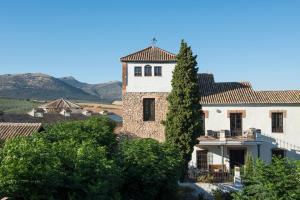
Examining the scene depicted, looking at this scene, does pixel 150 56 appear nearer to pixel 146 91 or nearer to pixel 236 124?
pixel 146 91

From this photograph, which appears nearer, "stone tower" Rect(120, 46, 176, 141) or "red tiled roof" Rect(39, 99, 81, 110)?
"stone tower" Rect(120, 46, 176, 141)

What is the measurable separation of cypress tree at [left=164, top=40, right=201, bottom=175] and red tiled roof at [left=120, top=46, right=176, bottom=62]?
3.28m

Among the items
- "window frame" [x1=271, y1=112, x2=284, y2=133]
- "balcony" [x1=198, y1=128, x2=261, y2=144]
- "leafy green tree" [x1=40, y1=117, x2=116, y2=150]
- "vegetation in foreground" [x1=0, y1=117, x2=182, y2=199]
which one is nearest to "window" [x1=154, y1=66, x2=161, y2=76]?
"balcony" [x1=198, y1=128, x2=261, y2=144]

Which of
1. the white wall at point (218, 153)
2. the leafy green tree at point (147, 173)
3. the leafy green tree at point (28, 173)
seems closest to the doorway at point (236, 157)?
the white wall at point (218, 153)

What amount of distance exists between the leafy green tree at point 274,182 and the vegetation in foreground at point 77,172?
4533 mm

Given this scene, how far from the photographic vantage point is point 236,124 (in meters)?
33.0

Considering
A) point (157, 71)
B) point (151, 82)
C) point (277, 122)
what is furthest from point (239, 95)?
point (151, 82)

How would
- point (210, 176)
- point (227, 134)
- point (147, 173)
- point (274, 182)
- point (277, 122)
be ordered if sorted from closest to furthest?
point (274, 182), point (147, 173), point (210, 176), point (227, 134), point (277, 122)

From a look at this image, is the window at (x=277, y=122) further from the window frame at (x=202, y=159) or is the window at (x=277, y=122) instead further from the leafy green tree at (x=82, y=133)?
the leafy green tree at (x=82, y=133)

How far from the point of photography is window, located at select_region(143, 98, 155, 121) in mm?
34156

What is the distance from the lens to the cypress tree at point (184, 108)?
2947 cm

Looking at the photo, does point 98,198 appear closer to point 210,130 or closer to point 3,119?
point 210,130

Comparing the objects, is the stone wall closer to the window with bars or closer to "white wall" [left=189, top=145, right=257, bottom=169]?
"white wall" [left=189, top=145, right=257, bottom=169]

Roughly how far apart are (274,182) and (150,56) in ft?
69.9
